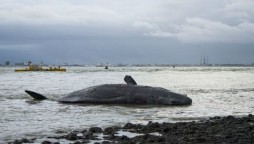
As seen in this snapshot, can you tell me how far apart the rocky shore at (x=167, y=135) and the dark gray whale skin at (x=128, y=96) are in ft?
24.8

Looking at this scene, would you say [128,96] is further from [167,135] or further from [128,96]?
[167,135]

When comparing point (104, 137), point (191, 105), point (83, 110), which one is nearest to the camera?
point (104, 137)

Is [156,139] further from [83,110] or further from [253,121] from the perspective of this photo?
[83,110]

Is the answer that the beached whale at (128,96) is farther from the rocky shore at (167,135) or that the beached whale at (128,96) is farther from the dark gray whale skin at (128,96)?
the rocky shore at (167,135)

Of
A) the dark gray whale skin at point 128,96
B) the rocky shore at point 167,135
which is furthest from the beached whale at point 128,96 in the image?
the rocky shore at point 167,135

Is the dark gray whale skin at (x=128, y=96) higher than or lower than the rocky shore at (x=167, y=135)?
higher

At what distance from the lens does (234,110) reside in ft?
62.2

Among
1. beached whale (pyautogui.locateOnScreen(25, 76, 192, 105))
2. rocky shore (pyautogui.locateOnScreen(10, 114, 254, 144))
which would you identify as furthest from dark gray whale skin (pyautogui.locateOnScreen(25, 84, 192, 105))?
rocky shore (pyautogui.locateOnScreen(10, 114, 254, 144))

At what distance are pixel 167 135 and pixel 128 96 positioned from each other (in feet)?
32.8

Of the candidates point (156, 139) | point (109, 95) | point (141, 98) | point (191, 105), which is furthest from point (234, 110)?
point (156, 139)

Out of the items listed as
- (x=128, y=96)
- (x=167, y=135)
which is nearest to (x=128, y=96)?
(x=128, y=96)

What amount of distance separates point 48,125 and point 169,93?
9.18 meters

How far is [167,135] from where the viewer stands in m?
11.1

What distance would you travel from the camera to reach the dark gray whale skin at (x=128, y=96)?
20.8 meters
